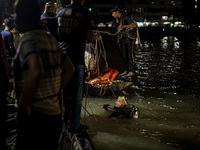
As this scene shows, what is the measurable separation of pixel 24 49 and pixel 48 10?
360cm

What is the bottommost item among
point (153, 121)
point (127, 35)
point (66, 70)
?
point (153, 121)

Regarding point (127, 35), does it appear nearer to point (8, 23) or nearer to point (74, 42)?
point (8, 23)

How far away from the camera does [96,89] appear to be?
23.6 ft

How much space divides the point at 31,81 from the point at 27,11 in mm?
654

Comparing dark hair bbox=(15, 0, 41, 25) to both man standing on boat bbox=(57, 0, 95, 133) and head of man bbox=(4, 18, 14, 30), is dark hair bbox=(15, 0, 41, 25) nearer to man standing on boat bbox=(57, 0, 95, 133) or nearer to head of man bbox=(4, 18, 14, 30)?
man standing on boat bbox=(57, 0, 95, 133)

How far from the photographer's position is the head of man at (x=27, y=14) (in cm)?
213

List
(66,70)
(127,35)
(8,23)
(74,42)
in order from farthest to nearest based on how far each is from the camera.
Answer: (127,35) < (8,23) < (74,42) < (66,70)

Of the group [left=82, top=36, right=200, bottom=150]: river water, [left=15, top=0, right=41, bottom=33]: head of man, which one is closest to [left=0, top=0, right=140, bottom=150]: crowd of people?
[left=15, top=0, right=41, bottom=33]: head of man

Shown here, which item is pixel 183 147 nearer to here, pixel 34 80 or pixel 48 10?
pixel 34 80

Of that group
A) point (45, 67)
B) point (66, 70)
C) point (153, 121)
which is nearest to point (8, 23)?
point (153, 121)

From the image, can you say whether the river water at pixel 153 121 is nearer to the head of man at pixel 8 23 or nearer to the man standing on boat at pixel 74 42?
the man standing on boat at pixel 74 42

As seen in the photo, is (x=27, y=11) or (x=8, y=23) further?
(x=8, y=23)

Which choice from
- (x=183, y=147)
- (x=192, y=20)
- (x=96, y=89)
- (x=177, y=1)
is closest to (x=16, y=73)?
(x=183, y=147)

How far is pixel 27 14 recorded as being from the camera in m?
2.14
